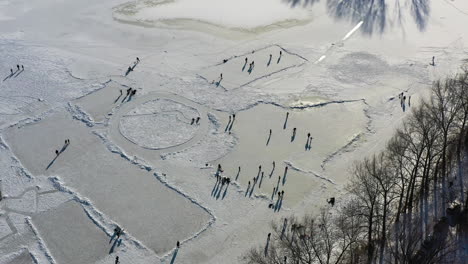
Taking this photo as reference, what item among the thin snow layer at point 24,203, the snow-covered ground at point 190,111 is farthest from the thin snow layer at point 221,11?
the thin snow layer at point 24,203

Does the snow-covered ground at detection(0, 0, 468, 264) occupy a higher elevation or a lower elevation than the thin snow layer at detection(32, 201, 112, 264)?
higher

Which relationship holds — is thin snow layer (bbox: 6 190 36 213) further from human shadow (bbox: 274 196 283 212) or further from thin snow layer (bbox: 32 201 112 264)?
human shadow (bbox: 274 196 283 212)

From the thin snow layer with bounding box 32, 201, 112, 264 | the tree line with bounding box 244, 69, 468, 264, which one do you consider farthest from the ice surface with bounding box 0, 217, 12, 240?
the tree line with bounding box 244, 69, 468, 264

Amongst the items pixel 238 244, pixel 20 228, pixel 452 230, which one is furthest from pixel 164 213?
pixel 452 230

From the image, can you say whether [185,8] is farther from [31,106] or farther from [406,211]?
[406,211]

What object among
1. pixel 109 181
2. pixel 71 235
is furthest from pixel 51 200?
pixel 109 181

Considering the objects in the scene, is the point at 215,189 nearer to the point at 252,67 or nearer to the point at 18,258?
the point at 18,258
